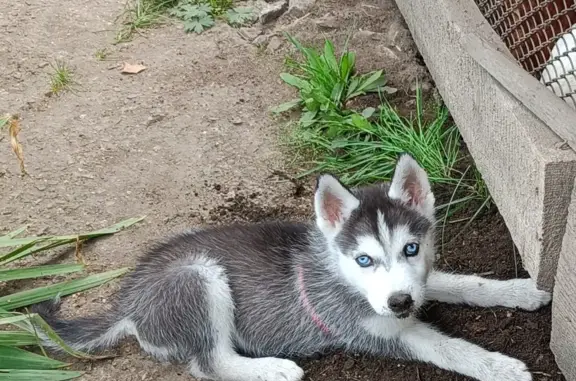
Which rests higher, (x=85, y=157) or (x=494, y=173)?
(x=494, y=173)

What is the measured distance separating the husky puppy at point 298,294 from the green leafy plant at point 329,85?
54.1 inches

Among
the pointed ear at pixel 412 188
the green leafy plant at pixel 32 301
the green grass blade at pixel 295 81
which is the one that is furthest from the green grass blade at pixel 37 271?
the green grass blade at pixel 295 81

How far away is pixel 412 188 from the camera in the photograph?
3873mm

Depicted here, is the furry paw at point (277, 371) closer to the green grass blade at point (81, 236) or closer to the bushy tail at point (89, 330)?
the bushy tail at point (89, 330)

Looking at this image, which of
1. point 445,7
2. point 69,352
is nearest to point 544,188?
point 445,7

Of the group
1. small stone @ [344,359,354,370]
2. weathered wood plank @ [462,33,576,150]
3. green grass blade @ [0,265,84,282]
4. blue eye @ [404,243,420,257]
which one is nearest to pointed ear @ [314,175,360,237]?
blue eye @ [404,243,420,257]

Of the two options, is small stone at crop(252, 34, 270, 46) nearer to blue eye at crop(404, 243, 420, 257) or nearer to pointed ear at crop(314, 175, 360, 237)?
pointed ear at crop(314, 175, 360, 237)

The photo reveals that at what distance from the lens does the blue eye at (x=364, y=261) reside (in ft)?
12.1

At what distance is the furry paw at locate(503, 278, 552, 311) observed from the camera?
4.03 metres

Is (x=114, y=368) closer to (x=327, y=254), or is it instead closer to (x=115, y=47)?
(x=327, y=254)

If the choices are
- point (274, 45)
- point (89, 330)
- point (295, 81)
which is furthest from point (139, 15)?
point (89, 330)

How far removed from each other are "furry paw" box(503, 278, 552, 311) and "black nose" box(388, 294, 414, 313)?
84 centimetres

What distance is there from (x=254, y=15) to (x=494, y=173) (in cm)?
343

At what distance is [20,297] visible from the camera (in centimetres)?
434
